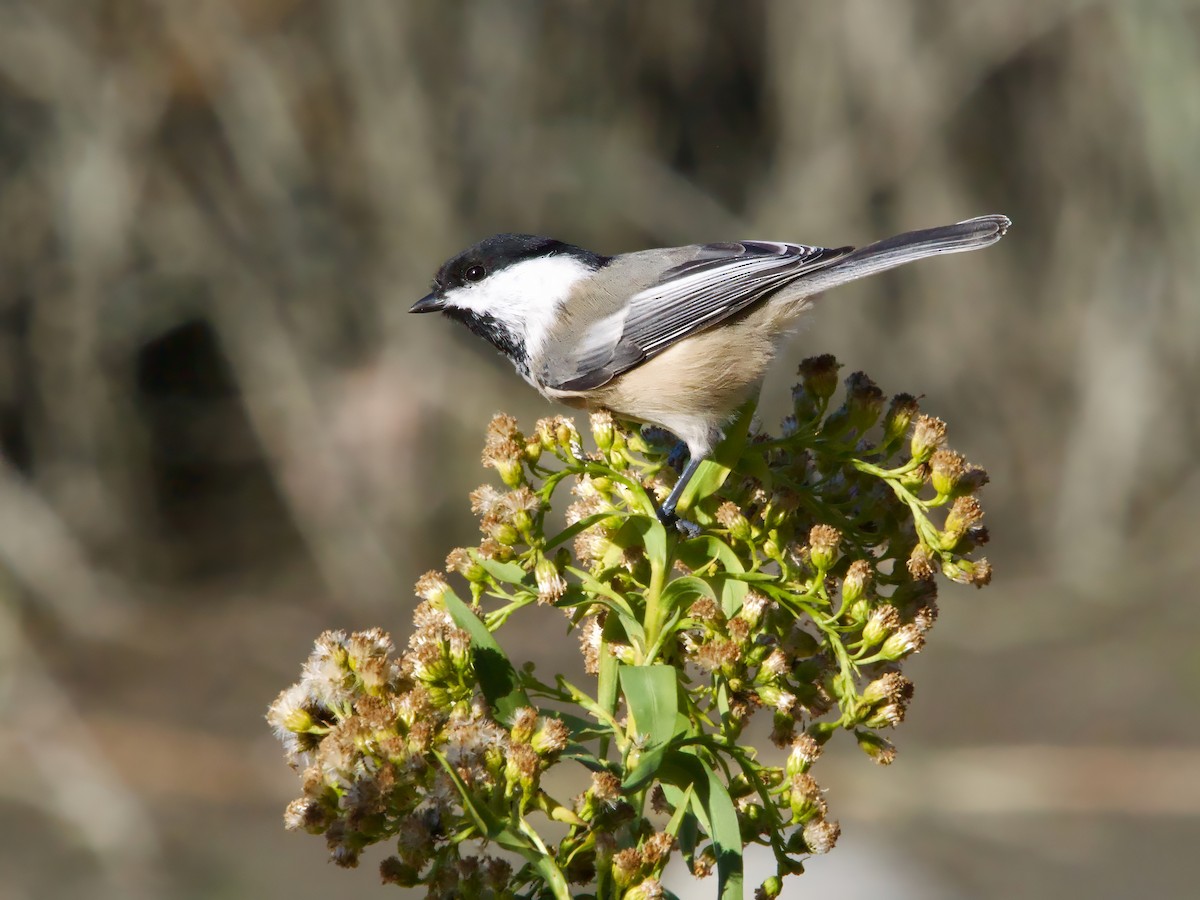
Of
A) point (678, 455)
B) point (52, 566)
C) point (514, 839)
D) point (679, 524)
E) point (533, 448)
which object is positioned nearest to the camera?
point (514, 839)

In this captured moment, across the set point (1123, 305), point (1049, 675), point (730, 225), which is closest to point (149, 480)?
point (730, 225)

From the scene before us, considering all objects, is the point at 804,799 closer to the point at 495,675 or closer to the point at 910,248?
the point at 495,675

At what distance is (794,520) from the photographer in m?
1.74

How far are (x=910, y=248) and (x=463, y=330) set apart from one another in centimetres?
536

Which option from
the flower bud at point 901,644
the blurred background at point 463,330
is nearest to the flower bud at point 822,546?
the flower bud at point 901,644

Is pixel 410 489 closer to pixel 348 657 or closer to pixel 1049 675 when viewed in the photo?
pixel 1049 675

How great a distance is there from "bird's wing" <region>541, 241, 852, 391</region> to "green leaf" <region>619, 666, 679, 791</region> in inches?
55.8

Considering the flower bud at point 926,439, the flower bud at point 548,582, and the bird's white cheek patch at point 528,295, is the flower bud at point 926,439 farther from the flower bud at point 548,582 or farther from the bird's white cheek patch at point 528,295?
the bird's white cheek patch at point 528,295

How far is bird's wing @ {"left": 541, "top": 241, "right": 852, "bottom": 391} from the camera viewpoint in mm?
2770

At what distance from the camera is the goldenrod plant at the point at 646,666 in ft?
4.36

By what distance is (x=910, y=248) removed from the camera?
260cm

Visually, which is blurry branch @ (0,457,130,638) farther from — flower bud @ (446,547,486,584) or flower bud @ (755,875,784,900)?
flower bud @ (755,875,784,900)

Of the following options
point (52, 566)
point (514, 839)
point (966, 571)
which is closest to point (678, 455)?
point (966, 571)

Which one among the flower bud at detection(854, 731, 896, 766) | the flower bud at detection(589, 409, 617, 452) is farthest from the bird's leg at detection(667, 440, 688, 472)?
the flower bud at detection(854, 731, 896, 766)
